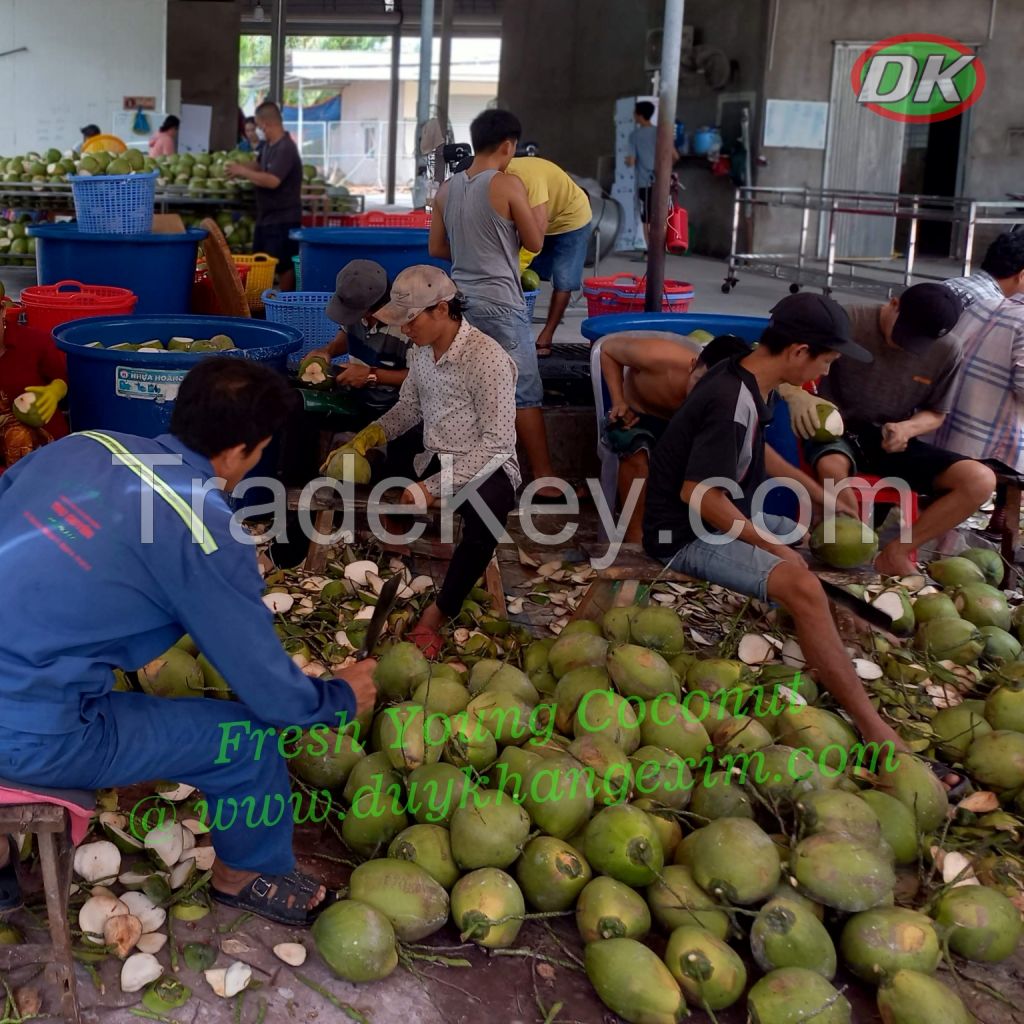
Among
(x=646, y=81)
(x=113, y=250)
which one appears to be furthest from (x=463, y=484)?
(x=646, y=81)

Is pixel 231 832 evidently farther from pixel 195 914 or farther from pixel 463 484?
pixel 463 484

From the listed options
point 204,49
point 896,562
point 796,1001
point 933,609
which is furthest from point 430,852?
point 204,49

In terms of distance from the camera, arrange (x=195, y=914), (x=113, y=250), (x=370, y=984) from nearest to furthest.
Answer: (x=370, y=984)
(x=195, y=914)
(x=113, y=250)

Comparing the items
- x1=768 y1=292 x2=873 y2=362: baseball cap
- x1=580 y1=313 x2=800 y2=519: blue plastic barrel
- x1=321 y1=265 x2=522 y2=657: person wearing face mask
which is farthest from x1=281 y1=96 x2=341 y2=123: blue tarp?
x1=768 y1=292 x2=873 y2=362: baseball cap

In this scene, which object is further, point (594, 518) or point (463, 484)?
point (594, 518)

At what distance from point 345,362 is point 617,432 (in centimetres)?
119

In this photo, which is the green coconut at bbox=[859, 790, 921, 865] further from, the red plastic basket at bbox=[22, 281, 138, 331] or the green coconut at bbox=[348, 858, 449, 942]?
the red plastic basket at bbox=[22, 281, 138, 331]

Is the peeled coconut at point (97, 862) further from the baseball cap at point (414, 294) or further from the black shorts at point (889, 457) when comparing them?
the black shorts at point (889, 457)

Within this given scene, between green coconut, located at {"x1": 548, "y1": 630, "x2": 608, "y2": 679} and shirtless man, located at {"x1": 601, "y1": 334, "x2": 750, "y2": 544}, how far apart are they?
2.57 ft

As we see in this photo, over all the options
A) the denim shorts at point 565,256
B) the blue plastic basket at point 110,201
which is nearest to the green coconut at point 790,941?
the denim shorts at point 565,256

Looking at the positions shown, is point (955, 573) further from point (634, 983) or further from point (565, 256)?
point (565, 256)

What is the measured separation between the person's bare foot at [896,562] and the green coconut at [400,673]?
167 cm

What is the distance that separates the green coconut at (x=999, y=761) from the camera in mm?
2543

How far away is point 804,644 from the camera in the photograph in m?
2.76
